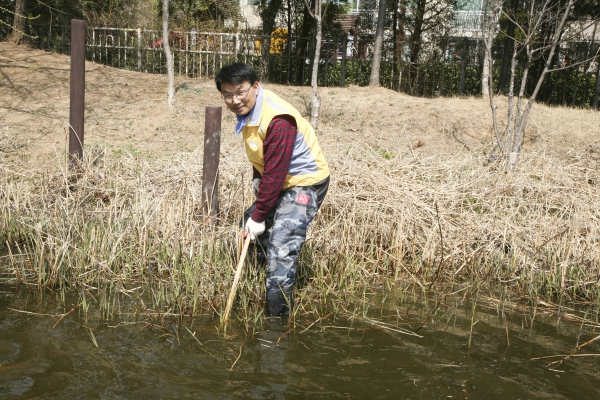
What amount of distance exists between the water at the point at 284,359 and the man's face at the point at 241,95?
1499 mm

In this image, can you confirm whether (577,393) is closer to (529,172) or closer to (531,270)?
(531,270)

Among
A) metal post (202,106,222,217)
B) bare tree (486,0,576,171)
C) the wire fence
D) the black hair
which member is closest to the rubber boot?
the black hair

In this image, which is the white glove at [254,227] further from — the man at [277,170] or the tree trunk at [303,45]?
the tree trunk at [303,45]

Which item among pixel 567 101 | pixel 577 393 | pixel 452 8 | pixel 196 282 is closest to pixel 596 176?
pixel 577 393

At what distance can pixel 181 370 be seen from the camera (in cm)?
358

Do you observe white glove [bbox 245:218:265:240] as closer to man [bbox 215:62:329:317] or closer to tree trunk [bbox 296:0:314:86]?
man [bbox 215:62:329:317]

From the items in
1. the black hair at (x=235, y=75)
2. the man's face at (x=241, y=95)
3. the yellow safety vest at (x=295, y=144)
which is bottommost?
the yellow safety vest at (x=295, y=144)

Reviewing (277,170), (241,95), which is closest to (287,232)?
(277,170)

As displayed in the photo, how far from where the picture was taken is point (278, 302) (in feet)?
13.8

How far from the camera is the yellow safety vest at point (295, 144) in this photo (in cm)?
374

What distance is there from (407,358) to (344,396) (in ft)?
2.26

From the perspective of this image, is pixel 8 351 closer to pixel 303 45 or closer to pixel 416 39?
pixel 303 45

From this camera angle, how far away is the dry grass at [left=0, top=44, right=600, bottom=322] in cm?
474

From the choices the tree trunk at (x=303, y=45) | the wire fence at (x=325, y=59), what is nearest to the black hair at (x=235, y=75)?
the wire fence at (x=325, y=59)
